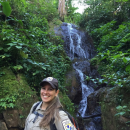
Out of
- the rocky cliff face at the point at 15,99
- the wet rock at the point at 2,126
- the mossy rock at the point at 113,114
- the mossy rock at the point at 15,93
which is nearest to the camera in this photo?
the wet rock at the point at 2,126

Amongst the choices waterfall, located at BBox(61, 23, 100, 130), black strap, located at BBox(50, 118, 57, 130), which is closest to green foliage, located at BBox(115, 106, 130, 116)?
black strap, located at BBox(50, 118, 57, 130)

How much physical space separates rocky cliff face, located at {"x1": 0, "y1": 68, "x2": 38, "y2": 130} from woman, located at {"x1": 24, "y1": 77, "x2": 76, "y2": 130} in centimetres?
165

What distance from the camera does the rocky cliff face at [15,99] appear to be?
287 cm

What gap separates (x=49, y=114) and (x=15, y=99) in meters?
2.08

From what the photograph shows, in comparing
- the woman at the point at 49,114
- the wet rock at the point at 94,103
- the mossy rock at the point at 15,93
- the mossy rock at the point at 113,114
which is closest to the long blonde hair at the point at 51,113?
the woman at the point at 49,114

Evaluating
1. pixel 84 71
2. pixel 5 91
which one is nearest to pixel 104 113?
pixel 5 91

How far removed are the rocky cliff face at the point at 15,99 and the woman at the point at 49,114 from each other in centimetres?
165

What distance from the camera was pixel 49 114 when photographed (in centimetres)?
138

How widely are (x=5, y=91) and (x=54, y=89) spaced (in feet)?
7.16

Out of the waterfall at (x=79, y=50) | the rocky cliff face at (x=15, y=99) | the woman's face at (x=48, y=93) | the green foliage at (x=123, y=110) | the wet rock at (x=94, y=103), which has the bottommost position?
the wet rock at (x=94, y=103)

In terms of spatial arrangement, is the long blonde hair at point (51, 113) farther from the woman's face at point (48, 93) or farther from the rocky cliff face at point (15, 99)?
the rocky cliff face at point (15, 99)

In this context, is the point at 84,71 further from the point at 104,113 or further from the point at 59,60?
the point at 104,113

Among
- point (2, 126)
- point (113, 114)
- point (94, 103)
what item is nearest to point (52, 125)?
point (2, 126)

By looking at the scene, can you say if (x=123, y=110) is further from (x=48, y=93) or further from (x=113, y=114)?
Result: (x=48, y=93)
